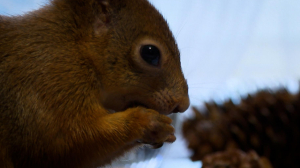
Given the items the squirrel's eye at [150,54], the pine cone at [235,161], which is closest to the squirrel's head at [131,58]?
the squirrel's eye at [150,54]

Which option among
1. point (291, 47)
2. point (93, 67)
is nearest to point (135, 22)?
point (93, 67)

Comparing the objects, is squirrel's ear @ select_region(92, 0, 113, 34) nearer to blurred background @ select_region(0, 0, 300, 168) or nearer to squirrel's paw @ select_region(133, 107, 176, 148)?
squirrel's paw @ select_region(133, 107, 176, 148)

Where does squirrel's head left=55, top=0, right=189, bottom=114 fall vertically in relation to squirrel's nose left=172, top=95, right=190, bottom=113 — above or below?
above

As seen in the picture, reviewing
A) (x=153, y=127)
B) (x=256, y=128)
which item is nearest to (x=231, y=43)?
(x=256, y=128)

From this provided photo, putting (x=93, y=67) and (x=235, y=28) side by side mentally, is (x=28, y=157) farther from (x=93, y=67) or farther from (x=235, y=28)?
(x=235, y=28)

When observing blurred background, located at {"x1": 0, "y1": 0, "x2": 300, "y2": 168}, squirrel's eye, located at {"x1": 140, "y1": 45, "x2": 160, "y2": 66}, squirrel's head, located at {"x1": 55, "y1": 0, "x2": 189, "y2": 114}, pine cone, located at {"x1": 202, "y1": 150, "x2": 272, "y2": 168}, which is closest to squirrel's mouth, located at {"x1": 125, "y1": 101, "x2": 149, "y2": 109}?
squirrel's head, located at {"x1": 55, "y1": 0, "x2": 189, "y2": 114}

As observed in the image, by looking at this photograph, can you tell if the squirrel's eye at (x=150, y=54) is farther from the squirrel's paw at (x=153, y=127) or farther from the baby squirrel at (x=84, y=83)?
the squirrel's paw at (x=153, y=127)

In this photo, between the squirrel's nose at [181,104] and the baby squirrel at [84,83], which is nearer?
the baby squirrel at [84,83]
